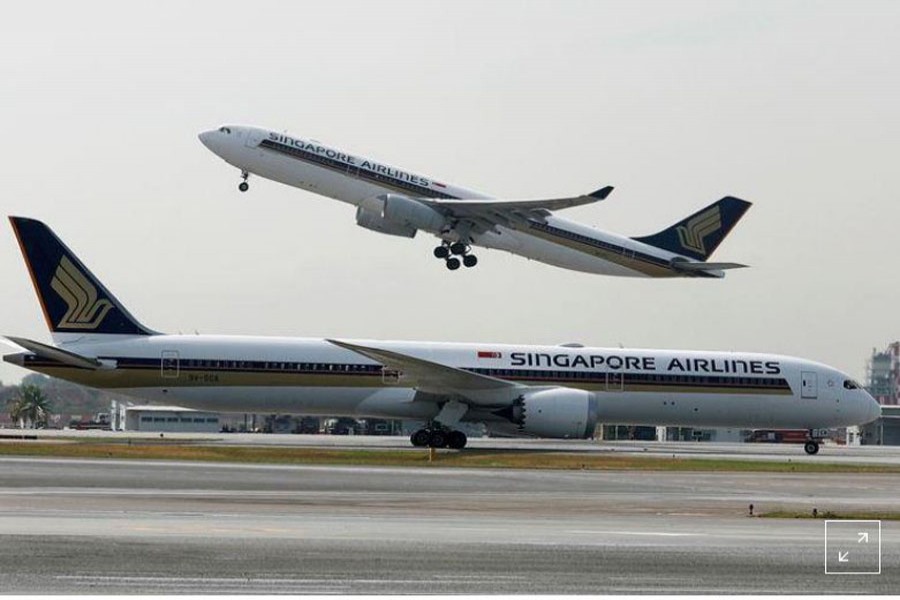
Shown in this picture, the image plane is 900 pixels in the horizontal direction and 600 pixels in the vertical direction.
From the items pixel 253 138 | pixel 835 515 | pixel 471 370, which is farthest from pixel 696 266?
pixel 835 515

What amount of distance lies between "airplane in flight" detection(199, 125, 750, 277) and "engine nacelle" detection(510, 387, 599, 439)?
8155mm

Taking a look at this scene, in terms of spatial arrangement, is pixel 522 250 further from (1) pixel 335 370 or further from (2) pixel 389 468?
(2) pixel 389 468

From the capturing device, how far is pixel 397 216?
52.8 meters

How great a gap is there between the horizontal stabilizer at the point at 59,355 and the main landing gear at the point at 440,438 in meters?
10.5

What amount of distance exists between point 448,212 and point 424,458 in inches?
596

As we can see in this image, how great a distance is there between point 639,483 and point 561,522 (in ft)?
34.8

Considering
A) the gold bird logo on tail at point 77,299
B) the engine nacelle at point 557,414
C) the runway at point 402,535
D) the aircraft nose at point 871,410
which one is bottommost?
the runway at point 402,535

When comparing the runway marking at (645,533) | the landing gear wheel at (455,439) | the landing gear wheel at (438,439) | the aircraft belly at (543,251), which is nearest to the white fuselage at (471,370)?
the landing gear wheel at (455,439)

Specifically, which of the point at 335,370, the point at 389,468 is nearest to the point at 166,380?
the point at 335,370

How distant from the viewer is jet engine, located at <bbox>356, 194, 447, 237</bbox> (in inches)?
2078

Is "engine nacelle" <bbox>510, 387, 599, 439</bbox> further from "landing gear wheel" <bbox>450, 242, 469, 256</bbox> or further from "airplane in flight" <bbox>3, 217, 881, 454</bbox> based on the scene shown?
"landing gear wheel" <bbox>450, 242, 469, 256</bbox>

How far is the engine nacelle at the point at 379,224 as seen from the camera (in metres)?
53.7

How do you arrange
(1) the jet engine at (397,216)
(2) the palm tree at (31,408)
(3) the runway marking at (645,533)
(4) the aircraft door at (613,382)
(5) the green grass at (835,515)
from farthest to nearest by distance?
(2) the palm tree at (31,408) → (1) the jet engine at (397,216) → (4) the aircraft door at (613,382) → (5) the green grass at (835,515) → (3) the runway marking at (645,533)

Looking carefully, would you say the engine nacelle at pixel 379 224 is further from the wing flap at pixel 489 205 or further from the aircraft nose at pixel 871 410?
the aircraft nose at pixel 871 410
